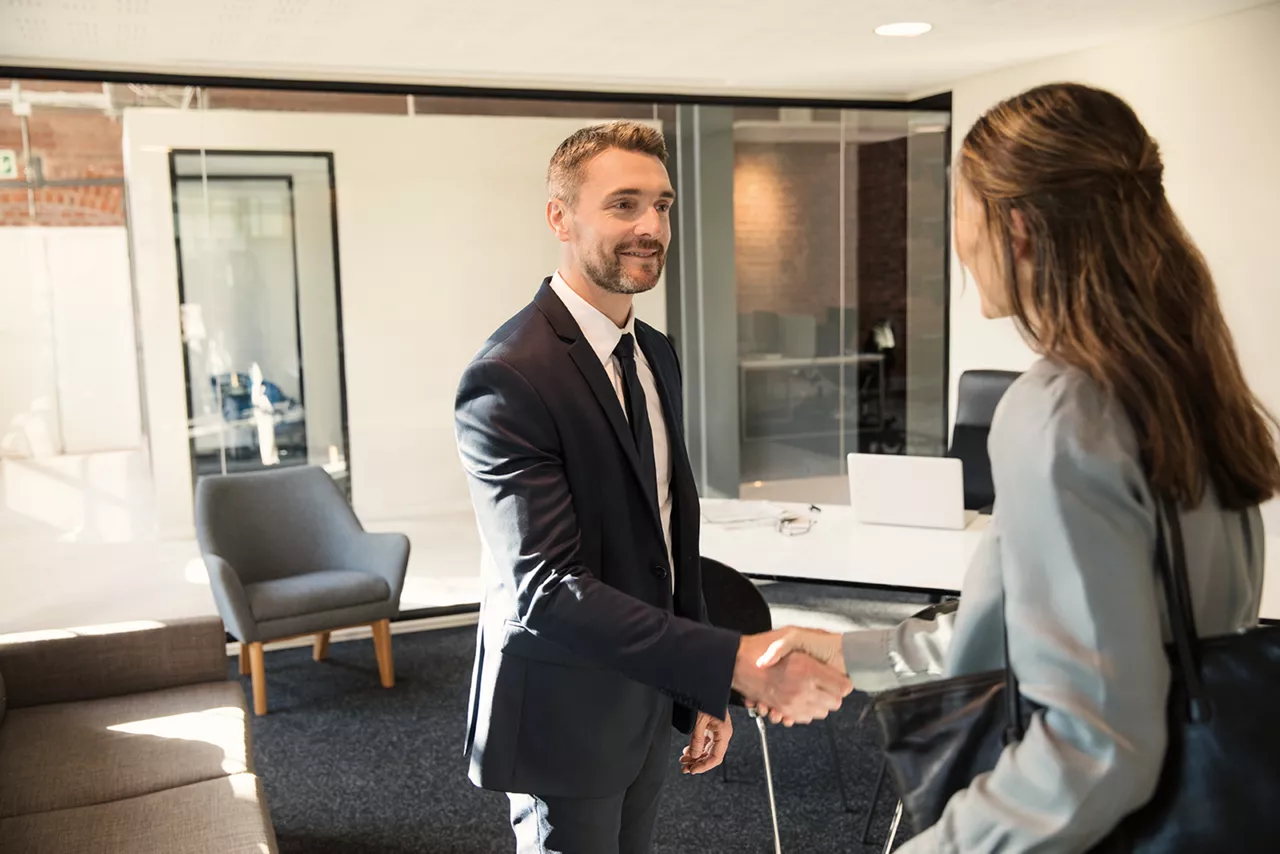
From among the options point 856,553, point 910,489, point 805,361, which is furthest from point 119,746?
point 805,361

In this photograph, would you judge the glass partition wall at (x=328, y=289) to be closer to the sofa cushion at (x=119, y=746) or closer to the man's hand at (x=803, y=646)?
the sofa cushion at (x=119, y=746)

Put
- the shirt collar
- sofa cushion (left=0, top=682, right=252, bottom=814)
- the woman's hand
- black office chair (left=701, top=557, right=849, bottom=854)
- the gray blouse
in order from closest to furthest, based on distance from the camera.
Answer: the gray blouse, the woman's hand, the shirt collar, sofa cushion (left=0, top=682, right=252, bottom=814), black office chair (left=701, top=557, right=849, bottom=854)

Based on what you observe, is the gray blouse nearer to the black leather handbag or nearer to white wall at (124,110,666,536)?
the black leather handbag

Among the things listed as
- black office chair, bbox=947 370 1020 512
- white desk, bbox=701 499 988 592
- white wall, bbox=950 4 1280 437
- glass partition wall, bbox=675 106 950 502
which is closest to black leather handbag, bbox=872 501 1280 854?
white desk, bbox=701 499 988 592

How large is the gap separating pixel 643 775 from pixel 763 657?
1.66 feet

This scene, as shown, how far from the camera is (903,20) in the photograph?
14.5 ft

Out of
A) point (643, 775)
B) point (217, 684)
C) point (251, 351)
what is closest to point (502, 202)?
point (251, 351)

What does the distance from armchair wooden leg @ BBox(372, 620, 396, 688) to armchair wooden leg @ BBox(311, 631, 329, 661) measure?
44cm

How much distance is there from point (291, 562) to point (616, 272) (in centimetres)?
337

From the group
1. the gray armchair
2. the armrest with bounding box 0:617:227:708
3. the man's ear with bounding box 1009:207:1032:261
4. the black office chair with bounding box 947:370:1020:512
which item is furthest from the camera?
the black office chair with bounding box 947:370:1020:512

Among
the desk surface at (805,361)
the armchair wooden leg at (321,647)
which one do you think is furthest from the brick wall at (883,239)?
the armchair wooden leg at (321,647)

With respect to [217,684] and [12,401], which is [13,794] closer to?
[217,684]

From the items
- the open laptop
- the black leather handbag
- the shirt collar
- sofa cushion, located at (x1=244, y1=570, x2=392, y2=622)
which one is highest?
the shirt collar

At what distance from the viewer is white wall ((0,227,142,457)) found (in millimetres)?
4809
